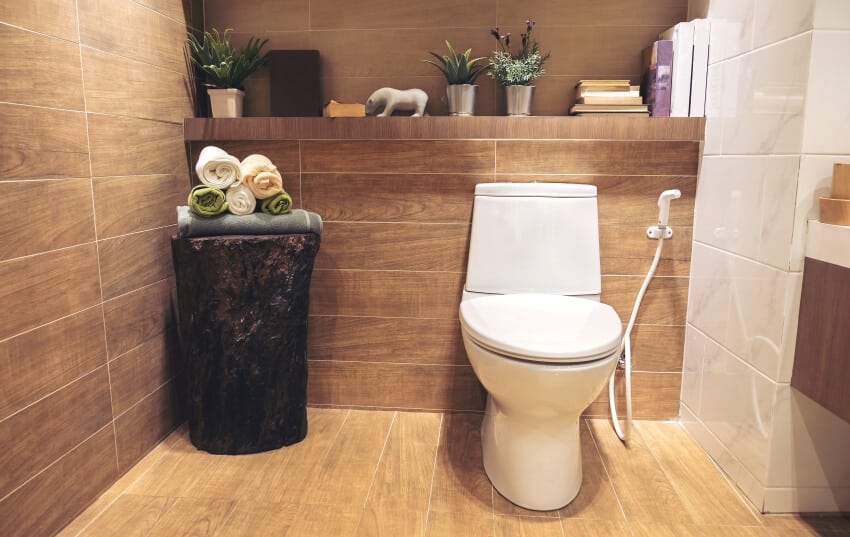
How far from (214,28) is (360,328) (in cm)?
114

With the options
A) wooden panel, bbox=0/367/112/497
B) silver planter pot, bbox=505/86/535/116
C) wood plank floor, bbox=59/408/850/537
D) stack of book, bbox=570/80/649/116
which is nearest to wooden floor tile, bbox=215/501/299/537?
wood plank floor, bbox=59/408/850/537

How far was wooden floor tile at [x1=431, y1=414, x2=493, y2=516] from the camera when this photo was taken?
5.27 feet

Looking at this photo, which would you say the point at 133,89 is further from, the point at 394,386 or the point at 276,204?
the point at 394,386

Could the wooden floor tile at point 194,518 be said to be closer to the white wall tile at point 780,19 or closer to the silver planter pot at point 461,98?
the silver planter pot at point 461,98

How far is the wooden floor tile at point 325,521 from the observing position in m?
1.48

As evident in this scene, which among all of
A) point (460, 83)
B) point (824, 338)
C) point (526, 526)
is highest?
point (460, 83)

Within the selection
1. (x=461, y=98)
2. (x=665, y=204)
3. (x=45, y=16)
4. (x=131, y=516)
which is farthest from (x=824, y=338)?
(x=45, y=16)

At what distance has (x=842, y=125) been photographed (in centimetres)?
139

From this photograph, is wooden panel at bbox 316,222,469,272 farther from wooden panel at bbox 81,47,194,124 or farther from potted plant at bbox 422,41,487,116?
wooden panel at bbox 81,47,194,124

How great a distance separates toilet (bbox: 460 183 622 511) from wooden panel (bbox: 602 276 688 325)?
0.42 ft

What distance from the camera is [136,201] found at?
1.77 metres

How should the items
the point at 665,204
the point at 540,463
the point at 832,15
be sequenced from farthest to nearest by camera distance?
the point at 665,204, the point at 540,463, the point at 832,15

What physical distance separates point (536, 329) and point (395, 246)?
70 centimetres

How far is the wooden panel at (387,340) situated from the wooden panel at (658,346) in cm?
57
